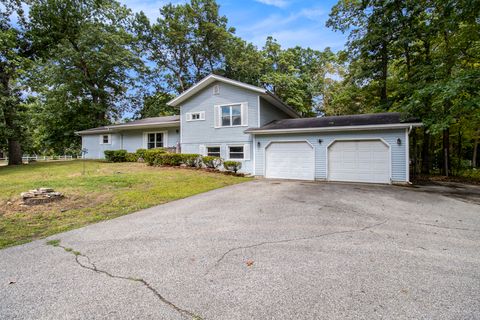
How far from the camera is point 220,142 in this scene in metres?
14.7

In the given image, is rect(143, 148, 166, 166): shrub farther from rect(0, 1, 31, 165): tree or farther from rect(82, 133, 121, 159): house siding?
rect(0, 1, 31, 165): tree

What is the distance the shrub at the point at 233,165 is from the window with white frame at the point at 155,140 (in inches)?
287

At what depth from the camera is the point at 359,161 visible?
36.1ft

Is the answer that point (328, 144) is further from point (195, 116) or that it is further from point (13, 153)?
point (13, 153)

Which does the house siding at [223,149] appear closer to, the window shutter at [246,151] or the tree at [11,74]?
the window shutter at [246,151]

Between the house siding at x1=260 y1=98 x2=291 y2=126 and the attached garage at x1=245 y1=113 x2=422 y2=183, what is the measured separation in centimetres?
172

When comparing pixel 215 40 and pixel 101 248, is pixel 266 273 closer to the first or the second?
pixel 101 248

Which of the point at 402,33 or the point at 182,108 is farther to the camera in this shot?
the point at 182,108

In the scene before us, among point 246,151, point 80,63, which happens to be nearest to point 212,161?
point 246,151

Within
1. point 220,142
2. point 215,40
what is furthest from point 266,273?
point 215,40

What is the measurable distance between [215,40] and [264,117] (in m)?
16.8

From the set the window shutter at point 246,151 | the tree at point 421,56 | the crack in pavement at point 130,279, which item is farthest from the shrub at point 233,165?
the crack in pavement at point 130,279

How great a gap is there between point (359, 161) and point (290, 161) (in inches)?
127

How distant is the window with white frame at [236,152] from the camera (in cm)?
1405
